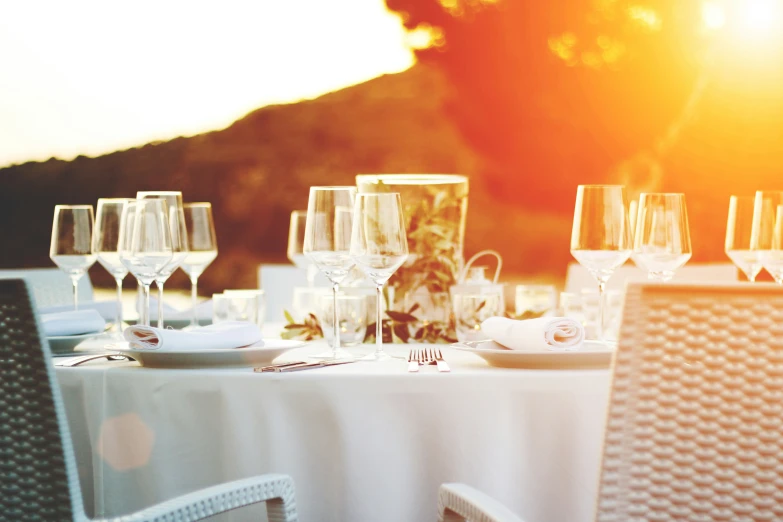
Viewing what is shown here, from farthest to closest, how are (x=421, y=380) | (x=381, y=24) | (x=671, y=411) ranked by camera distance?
(x=381, y=24) → (x=421, y=380) → (x=671, y=411)

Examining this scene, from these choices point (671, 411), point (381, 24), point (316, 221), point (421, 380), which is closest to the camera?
point (671, 411)

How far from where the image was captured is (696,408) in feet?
3.07

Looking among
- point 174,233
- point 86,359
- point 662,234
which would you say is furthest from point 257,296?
point 662,234

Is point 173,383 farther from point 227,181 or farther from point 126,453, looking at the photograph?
point 227,181

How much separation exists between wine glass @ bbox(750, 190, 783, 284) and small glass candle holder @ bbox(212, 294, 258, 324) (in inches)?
41.0

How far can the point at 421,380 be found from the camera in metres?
1.27

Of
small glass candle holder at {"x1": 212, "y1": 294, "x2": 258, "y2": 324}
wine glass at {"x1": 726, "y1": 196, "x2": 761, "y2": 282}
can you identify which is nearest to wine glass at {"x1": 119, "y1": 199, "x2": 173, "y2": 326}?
small glass candle holder at {"x1": 212, "y1": 294, "x2": 258, "y2": 324}

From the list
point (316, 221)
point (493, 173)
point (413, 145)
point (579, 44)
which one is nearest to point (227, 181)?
point (413, 145)

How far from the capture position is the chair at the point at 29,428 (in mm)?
999

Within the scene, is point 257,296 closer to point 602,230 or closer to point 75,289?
point 75,289

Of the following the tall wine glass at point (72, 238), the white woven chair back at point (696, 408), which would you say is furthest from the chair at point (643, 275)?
the white woven chair back at point (696, 408)

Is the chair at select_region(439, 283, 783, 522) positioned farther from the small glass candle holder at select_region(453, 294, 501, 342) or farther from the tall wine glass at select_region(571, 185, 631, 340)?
the small glass candle holder at select_region(453, 294, 501, 342)

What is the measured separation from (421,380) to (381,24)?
634 centimetres

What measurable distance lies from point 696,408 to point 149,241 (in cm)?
93
